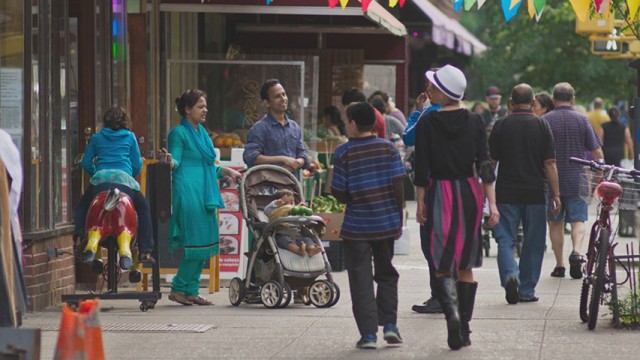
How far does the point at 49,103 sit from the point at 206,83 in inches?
171

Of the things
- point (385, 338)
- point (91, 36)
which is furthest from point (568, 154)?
point (385, 338)

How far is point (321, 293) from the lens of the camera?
40.9 feet

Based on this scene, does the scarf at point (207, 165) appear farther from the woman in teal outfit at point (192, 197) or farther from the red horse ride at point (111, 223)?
the red horse ride at point (111, 223)

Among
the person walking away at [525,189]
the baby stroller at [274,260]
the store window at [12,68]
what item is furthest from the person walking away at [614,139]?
the store window at [12,68]

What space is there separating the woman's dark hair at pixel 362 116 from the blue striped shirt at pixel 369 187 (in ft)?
0.26

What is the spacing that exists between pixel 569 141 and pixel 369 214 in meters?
5.31

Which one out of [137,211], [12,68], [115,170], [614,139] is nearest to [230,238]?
[137,211]

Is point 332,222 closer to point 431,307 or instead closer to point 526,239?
point 526,239

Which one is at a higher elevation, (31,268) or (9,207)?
(9,207)

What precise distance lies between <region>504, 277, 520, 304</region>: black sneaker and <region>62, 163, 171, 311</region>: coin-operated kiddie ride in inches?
106

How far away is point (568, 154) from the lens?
48.8 feet

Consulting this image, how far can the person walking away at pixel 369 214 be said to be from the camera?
995cm

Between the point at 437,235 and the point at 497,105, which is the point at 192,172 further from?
the point at 497,105

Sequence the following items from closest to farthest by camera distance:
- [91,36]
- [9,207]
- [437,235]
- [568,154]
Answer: [9,207], [437,235], [91,36], [568,154]
